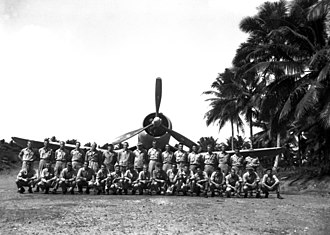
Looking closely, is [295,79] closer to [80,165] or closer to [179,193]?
[179,193]

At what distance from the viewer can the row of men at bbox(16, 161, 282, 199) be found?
13883mm

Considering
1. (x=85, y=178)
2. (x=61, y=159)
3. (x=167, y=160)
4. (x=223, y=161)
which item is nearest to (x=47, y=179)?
(x=85, y=178)

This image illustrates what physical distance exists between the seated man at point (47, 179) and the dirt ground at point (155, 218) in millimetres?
2531

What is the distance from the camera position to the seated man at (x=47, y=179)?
537 inches

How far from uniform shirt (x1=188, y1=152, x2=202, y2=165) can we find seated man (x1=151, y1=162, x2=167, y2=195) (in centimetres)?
144

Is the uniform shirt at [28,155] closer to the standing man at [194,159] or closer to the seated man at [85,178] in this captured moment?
the seated man at [85,178]

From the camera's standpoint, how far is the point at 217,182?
14.2 m

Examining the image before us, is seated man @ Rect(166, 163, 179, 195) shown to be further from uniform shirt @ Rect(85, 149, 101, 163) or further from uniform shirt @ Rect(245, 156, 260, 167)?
→ uniform shirt @ Rect(85, 149, 101, 163)

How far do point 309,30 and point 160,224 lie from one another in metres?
15.1

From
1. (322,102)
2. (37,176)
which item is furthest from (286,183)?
(37,176)

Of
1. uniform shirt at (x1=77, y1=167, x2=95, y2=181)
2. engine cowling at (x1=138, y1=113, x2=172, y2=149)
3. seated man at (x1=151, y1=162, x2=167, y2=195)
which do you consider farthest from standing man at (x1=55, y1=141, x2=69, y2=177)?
engine cowling at (x1=138, y1=113, x2=172, y2=149)

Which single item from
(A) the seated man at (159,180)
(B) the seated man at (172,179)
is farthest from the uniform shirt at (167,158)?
(A) the seated man at (159,180)

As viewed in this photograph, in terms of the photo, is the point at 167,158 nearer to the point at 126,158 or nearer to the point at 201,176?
the point at 126,158

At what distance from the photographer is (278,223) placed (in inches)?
322
